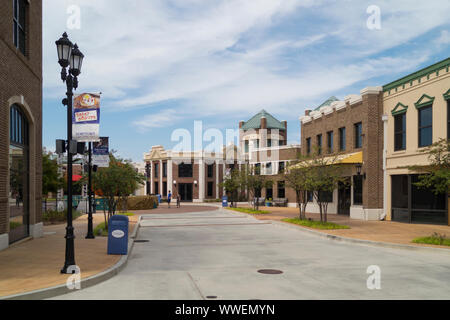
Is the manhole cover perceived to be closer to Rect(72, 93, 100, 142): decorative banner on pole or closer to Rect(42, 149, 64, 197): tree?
Rect(72, 93, 100, 142): decorative banner on pole

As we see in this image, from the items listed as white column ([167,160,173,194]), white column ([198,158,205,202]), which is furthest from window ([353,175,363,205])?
white column ([167,160,173,194])

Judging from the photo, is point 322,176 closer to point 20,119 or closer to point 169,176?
point 20,119

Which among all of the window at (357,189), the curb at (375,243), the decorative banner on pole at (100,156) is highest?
the decorative banner on pole at (100,156)

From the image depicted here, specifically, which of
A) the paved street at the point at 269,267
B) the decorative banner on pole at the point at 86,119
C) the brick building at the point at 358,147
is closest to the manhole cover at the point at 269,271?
the paved street at the point at 269,267

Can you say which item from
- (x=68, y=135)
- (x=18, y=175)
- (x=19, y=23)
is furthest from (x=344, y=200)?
(x=68, y=135)

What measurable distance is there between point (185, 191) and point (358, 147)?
35.4m

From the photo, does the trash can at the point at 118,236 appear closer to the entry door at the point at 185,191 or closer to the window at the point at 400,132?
the window at the point at 400,132

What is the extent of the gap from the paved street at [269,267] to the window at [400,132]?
1003 cm

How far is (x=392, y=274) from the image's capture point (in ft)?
33.5

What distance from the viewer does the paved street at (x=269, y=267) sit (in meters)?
8.25

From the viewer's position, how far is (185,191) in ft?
196

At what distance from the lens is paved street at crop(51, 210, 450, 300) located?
825cm

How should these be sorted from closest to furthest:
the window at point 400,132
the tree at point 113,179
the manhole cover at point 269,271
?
the manhole cover at point 269,271 → the tree at point 113,179 → the window at point 400,132
